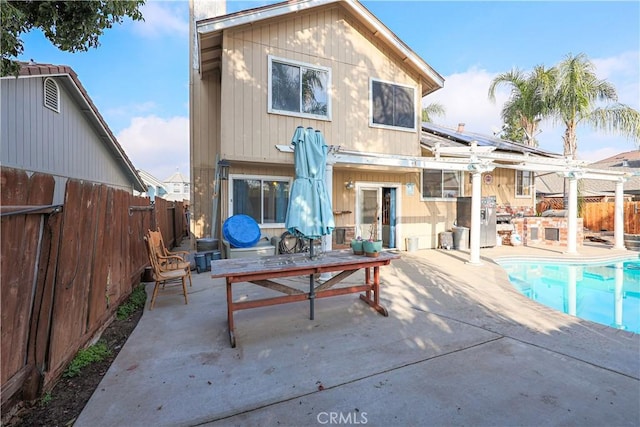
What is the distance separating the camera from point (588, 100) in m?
11.4

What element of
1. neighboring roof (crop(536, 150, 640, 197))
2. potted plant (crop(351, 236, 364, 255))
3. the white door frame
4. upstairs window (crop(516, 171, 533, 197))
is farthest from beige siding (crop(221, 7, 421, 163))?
neighboring roof (crop(536, 150, 640, 197))

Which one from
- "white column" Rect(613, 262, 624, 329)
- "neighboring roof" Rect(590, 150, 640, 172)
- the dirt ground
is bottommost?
"white column" Rect(613, 262, 624, 329)

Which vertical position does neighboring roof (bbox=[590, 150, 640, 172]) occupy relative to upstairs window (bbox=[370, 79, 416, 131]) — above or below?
above

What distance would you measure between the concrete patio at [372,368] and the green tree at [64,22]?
311 cm

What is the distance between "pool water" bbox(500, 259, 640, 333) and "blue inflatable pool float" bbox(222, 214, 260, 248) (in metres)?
6.34

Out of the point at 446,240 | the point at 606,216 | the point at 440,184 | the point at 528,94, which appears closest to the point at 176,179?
the point at 440,184

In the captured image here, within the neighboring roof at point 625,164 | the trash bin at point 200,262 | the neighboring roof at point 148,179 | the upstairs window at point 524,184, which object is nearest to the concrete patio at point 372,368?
the trash bin at point 200,262

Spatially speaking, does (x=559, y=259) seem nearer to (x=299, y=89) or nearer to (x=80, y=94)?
(x=299, y=89)

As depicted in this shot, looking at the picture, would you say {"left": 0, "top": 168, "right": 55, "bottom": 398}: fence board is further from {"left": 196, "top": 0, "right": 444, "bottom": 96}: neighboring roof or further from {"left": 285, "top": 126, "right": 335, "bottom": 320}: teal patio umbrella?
{"left": 196, "top": 0, "right": 444, "bottom": 96}: neighboring roof

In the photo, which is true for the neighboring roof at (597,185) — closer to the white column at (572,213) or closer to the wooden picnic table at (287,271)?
the white column at (572,213)

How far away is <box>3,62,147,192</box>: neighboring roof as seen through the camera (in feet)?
21.6

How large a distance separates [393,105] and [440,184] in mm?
3639

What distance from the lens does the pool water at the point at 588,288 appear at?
5465mm

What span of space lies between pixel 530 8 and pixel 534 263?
299 inches
